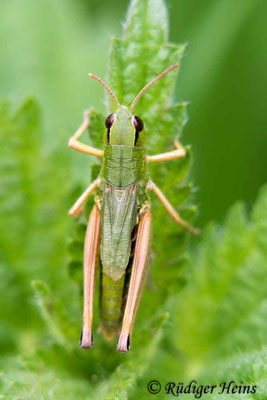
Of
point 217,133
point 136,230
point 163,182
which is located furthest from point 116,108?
A: point 217,133

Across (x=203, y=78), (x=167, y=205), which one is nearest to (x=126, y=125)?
(x=167, y=205)

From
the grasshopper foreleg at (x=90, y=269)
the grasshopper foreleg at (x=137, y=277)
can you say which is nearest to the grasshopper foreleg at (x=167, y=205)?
the grasshopper foreleg at (x=137, y=277)

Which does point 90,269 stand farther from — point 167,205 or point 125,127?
point 125,127

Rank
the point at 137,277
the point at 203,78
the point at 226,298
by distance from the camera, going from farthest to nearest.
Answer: the point at 203,78
the point at 226,298
the point at 137,277

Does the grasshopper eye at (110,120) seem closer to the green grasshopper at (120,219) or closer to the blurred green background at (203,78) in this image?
the green grasshopper at (120,219)

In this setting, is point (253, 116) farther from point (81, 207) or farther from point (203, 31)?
point (81, 207)

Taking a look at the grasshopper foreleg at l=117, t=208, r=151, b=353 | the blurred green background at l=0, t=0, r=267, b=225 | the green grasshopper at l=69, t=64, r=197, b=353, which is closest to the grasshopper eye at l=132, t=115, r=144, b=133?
the green grasshopper at l=69, t=64, r=197, b=353

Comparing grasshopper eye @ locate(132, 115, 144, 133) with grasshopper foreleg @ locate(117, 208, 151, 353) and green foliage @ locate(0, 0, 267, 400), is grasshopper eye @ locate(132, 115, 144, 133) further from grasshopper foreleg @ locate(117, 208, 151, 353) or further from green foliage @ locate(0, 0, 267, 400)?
grasshopper foreleg @ locate(117, 208, 151, 353)
